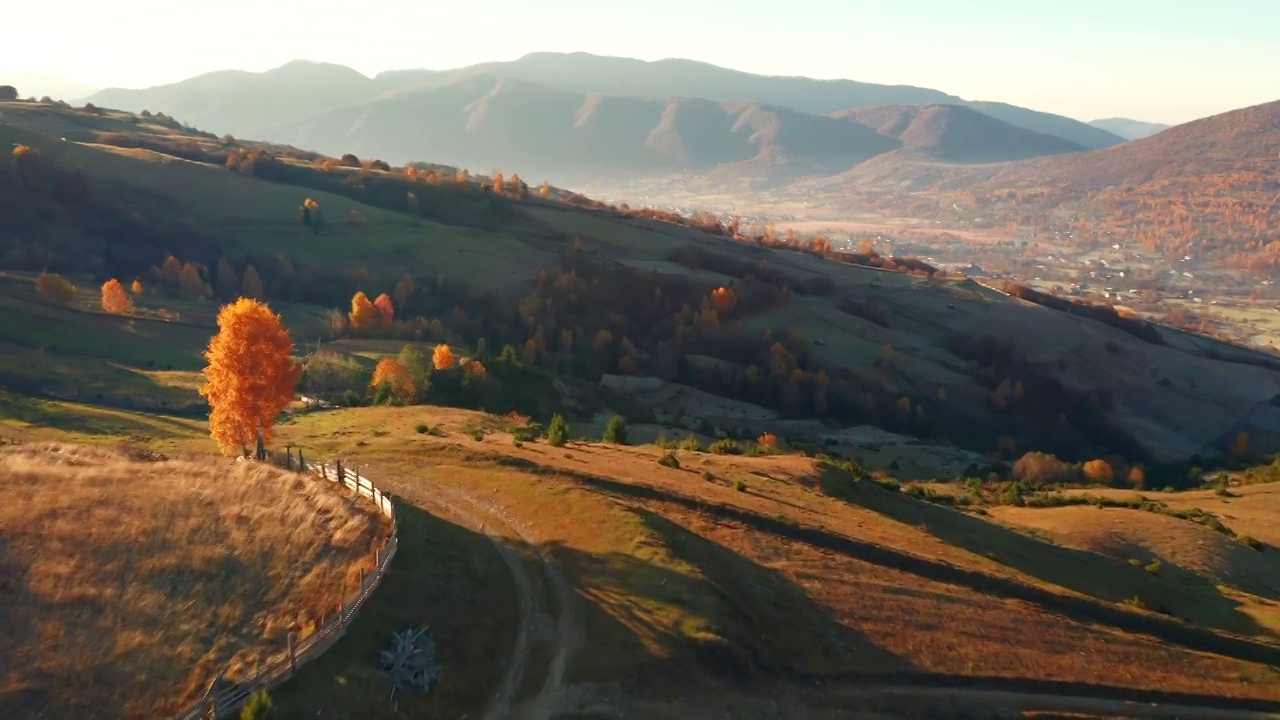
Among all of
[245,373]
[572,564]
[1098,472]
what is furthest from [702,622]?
[1098,472]

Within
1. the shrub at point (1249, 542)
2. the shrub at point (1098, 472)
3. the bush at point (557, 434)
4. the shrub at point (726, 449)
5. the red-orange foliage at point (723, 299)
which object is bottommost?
the shrub at point (1098, 472)

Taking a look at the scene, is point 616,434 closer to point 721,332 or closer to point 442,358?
point 442,358

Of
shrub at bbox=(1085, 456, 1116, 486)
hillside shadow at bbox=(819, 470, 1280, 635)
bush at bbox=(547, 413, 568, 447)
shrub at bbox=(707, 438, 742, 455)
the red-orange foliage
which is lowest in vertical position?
shrub at bbox=(1085, 456, 1116, 486)

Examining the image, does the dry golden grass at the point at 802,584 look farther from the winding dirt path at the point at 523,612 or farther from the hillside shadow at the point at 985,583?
the winding dirt path at the point at 523,612

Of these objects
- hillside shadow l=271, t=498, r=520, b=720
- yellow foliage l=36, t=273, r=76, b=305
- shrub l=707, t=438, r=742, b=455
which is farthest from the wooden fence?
yellow foliage l=36, t=273, r=76, b=305

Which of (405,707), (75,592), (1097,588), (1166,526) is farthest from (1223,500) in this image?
(75,592)

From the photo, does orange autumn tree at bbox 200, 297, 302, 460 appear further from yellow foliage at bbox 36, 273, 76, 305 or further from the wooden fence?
yellow foliage at bbox 36, 273, 76, 305

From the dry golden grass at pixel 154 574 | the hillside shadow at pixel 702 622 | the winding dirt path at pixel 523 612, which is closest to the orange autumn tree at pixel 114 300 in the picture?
the dry golden grass at pixel 154 574
